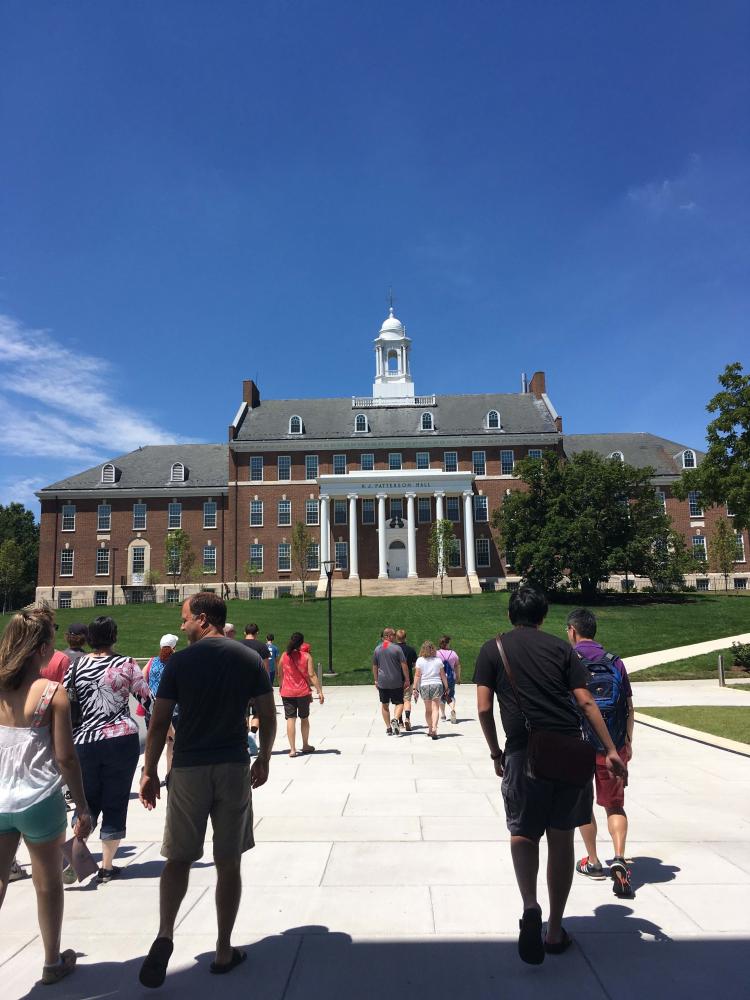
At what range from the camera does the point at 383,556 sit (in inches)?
2156

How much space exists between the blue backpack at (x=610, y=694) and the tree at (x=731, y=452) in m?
19.4

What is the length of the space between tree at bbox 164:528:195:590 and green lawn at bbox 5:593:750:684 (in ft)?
25.5

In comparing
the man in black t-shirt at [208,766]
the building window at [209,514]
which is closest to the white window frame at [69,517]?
the building window at [209,514]

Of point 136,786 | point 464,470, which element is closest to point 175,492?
point 464,470

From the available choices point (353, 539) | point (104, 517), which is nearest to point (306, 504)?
point (353, 539)

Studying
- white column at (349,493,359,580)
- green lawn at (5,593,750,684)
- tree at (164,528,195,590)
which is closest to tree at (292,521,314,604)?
white column at (349,493,359,580)

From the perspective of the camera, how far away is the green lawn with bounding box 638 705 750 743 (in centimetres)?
1220

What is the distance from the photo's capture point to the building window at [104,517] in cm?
5844

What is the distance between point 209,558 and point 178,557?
5439 mm

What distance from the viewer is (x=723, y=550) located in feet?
181

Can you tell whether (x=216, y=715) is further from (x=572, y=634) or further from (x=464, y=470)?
(x=464, y=470)

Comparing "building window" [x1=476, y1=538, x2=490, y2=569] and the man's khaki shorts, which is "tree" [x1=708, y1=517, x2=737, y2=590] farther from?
the man's khaki shorts

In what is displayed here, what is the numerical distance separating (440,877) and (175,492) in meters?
56.2

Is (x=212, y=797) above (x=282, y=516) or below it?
below
